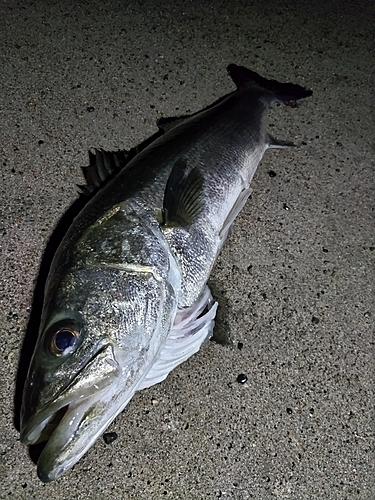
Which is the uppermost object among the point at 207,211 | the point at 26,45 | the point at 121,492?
the point at 26,45

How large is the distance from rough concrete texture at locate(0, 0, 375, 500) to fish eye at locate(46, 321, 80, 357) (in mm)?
640

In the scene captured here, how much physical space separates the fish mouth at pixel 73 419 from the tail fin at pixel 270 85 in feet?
7.28

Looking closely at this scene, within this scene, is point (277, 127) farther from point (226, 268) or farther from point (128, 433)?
point (128, 433)

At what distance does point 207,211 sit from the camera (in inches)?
94.4

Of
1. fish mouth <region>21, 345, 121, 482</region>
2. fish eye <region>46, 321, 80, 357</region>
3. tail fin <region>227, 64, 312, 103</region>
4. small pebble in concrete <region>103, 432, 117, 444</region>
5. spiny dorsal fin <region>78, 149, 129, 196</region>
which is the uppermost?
spiny dorsal fin <region>78, 149, 129, 196</region>

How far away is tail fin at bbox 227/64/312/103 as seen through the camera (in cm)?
337

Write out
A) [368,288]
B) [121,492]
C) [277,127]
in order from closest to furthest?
[121,492] < [368,288] < [277,127]

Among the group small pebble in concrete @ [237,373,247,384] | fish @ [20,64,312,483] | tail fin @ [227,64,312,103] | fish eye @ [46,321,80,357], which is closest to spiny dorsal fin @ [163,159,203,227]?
fish @ [20,64,312,483]

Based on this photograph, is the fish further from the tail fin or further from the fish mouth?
the tail fin

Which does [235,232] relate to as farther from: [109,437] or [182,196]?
[109,437]

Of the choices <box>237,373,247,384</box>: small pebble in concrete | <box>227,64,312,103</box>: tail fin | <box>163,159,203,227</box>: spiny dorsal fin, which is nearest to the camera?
<box>163,159,203,227</box>: spiny dorsal fin

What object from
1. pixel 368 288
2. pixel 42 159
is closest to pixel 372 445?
pixel 368 288

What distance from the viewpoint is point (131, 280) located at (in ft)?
6.61

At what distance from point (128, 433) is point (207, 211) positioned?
105cm
